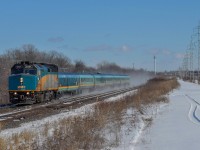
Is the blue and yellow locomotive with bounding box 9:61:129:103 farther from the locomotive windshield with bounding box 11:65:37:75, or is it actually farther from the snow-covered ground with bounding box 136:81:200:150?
the snow-covered ground with bounding box 136:81:200:150

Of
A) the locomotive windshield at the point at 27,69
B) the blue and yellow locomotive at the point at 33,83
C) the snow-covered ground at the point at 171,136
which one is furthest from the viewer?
the locomotive windshield at the point at 27,69

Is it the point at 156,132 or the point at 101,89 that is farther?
the point at 101,89

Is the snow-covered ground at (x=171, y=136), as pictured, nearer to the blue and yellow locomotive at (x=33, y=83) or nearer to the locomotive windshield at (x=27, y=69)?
the blue and yellow locomotive at (x=33, y=83)

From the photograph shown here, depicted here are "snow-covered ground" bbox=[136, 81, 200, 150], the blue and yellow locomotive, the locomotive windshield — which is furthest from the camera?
the locomotive windshield

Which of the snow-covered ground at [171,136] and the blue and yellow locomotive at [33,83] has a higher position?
the blue and yellow locomotive at [33,83]

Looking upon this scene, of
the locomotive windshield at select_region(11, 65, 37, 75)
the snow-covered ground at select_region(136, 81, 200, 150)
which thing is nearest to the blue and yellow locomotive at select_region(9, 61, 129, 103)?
the locomotive windshield at select_region(11, 65, 37, 75)

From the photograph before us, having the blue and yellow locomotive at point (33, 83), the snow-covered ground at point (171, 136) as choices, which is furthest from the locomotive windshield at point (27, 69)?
the snow-covered ground at point (171, 136)

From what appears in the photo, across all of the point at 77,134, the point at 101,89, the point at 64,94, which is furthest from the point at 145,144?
the point at 101,89

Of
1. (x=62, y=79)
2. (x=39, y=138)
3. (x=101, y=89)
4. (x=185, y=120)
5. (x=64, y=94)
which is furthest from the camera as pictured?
(x=101, y=89)

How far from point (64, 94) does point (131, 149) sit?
33.3 meters

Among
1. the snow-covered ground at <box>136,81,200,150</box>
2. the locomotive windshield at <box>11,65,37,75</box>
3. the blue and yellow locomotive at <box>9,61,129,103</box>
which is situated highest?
the locomotive windshield at <box>11,65,37,75</box>

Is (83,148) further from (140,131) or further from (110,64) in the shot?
(110,64)

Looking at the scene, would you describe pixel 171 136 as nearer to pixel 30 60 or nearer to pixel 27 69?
pixel 27 69

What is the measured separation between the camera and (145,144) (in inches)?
479
